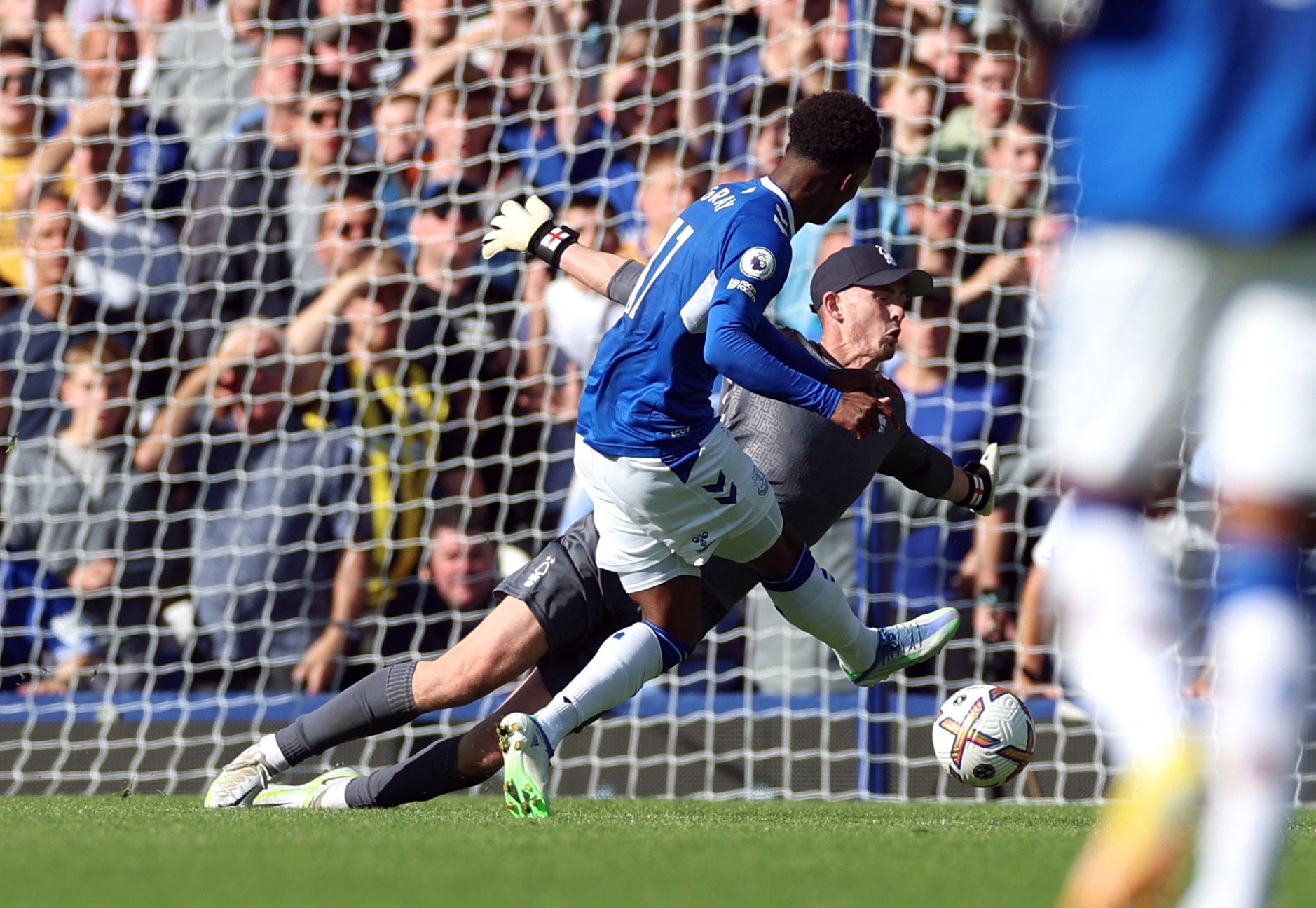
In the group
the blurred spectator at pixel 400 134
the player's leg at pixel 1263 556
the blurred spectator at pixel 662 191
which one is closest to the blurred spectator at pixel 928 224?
the blurred spectator at pixel 662 191

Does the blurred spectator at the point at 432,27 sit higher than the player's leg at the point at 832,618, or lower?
higher

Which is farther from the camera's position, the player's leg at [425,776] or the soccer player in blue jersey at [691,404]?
the player's leg at [425,776]

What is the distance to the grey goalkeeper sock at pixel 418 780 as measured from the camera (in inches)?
191

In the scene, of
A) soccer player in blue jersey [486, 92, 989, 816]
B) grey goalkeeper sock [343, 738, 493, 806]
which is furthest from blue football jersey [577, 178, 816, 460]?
grey goalkeeper sock [343, 738, 493, 806]

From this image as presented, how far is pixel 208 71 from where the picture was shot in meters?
8.12

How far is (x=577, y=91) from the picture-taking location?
302 inches

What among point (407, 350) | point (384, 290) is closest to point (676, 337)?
point (407, 350)

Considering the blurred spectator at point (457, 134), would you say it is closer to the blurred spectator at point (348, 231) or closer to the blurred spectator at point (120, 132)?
the blurred spectator at point (348, 231)

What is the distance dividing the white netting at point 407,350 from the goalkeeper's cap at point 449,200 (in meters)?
0.02

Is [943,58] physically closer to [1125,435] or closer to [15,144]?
[15,144]

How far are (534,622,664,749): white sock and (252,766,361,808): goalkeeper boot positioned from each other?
945 millimetres

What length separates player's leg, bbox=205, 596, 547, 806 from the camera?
4.79m

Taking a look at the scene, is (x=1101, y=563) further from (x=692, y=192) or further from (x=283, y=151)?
(x=283, y=151)

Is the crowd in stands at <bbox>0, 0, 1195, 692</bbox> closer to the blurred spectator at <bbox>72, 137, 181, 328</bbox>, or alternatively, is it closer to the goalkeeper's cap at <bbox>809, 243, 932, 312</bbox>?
the blurred spectator at <bbox>72, 137, 181, 328</bbox>
